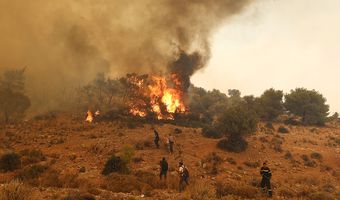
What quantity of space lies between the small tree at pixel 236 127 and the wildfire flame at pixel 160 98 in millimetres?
14935

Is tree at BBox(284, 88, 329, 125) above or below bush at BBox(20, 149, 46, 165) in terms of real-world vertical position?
above

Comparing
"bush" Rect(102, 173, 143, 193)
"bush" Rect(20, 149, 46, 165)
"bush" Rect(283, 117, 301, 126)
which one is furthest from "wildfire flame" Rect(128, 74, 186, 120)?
"bush" Rect(102, 173, 143, 193)

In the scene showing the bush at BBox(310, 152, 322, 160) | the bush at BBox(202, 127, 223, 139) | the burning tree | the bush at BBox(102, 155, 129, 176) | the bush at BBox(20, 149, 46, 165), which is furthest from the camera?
the burning tree

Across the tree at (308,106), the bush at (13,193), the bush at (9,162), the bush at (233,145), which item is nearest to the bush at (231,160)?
the bush at (233,145)

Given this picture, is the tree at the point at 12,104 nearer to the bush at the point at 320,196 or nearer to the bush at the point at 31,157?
the bush at the point at 31,157

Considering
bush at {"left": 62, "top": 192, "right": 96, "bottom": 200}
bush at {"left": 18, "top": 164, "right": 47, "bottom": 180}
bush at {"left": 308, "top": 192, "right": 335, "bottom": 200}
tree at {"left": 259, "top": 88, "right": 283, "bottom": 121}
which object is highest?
tree at {"left": 259, "top": 88, "right": 283, "bottom": 121}

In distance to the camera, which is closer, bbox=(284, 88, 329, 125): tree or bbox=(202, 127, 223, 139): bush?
bbox=(202, 127, 223, 139): bush

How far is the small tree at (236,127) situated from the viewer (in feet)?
117

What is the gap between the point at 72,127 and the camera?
4741 cm

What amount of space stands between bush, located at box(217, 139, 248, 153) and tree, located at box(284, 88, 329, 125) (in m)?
28.0

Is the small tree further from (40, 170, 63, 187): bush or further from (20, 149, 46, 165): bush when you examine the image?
(40, 170, 63, 187): bush

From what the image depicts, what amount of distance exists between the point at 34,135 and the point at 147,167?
67.2 ft

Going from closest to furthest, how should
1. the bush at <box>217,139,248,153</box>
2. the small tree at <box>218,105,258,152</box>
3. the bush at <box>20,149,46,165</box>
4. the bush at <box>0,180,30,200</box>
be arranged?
the bush at <box>0,180,30,200</box>
the bush at <box>20,149,46,165</box>
the bush at <box>217,139,248,153</box>
the small tree at <box>218,105,258,152</box>

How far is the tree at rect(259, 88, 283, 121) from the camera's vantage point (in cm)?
6147
